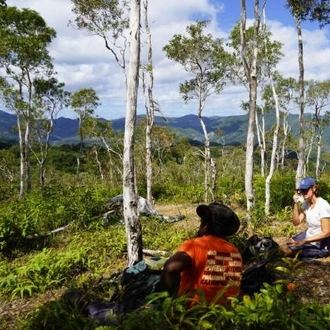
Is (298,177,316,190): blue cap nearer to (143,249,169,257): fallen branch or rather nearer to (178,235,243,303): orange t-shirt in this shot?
(143,249,169,257): fallen branch

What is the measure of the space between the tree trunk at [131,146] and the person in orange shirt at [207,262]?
279 centimetres

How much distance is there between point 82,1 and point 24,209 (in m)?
11.4

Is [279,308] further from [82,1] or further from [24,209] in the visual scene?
[82,1]

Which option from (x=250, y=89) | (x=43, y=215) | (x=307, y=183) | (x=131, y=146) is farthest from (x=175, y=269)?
(x=250, y=89)

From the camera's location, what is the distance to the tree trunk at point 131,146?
553 centimetres

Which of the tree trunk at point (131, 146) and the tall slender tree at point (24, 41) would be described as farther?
the tall slender tree at point (24, 41)

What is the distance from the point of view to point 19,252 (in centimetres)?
790

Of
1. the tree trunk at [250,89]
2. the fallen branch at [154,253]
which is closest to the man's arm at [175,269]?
the fallen branch at [154,253]

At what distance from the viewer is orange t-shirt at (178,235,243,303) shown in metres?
2.77

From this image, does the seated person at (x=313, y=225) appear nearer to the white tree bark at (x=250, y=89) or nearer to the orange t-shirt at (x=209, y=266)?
the orange t-shirt at (x=209, y=266)

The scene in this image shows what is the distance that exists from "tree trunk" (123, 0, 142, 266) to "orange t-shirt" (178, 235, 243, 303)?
2.82 m

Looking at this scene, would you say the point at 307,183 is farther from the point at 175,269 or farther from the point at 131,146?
the point at 175,269

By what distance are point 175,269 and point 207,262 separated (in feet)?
0.82

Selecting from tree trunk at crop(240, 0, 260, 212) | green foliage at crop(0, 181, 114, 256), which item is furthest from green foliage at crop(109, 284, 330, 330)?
tree trunk at crop(240, 0, 260, 212)
